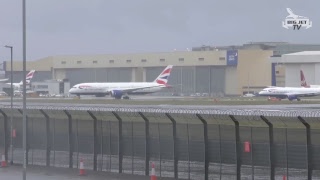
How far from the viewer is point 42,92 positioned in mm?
143375

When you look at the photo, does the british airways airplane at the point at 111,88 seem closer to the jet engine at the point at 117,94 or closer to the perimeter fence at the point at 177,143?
the jet engine at the point at 117,94

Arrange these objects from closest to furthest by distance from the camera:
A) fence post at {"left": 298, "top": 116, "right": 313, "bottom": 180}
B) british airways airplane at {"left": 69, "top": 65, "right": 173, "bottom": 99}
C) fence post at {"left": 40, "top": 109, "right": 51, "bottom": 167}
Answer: fence post at {"left": 298, "top": 116, "right": 313, "bottom": 180}
fence post at {"left": 40, "top": 109, "right": 51, "bottom": 167}
british airways airplane at {"left": 69, "top": 65, "right": 173, "bottom": 99}

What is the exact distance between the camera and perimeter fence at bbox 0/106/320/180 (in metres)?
25.8

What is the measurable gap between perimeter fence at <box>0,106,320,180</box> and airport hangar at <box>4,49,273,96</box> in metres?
119

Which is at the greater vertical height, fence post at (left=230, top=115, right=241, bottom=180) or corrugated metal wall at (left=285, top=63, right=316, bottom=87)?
corrugated metal wall at (left=285, top=63, right=316, bottom=87)

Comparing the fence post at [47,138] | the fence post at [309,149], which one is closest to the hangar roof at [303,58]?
the fence post at [47,138]

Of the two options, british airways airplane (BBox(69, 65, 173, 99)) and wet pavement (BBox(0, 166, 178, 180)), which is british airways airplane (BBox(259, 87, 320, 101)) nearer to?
british airways airplane (BBox(69, 65, 173, 99))

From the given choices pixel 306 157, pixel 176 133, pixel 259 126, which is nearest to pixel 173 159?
pixel 176 133

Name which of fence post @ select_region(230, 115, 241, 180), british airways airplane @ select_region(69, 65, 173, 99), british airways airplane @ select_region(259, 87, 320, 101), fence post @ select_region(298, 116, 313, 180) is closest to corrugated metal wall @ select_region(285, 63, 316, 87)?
british airways airplane @ select_region(259, 87, 320, 101)

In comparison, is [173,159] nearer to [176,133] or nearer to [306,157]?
[176,133]

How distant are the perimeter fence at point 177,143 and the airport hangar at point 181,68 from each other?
119 meters

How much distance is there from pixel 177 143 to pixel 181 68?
5199 inches

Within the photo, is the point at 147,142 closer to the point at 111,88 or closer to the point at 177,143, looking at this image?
the point at 177,143

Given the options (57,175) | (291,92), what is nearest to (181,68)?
(291,92)
